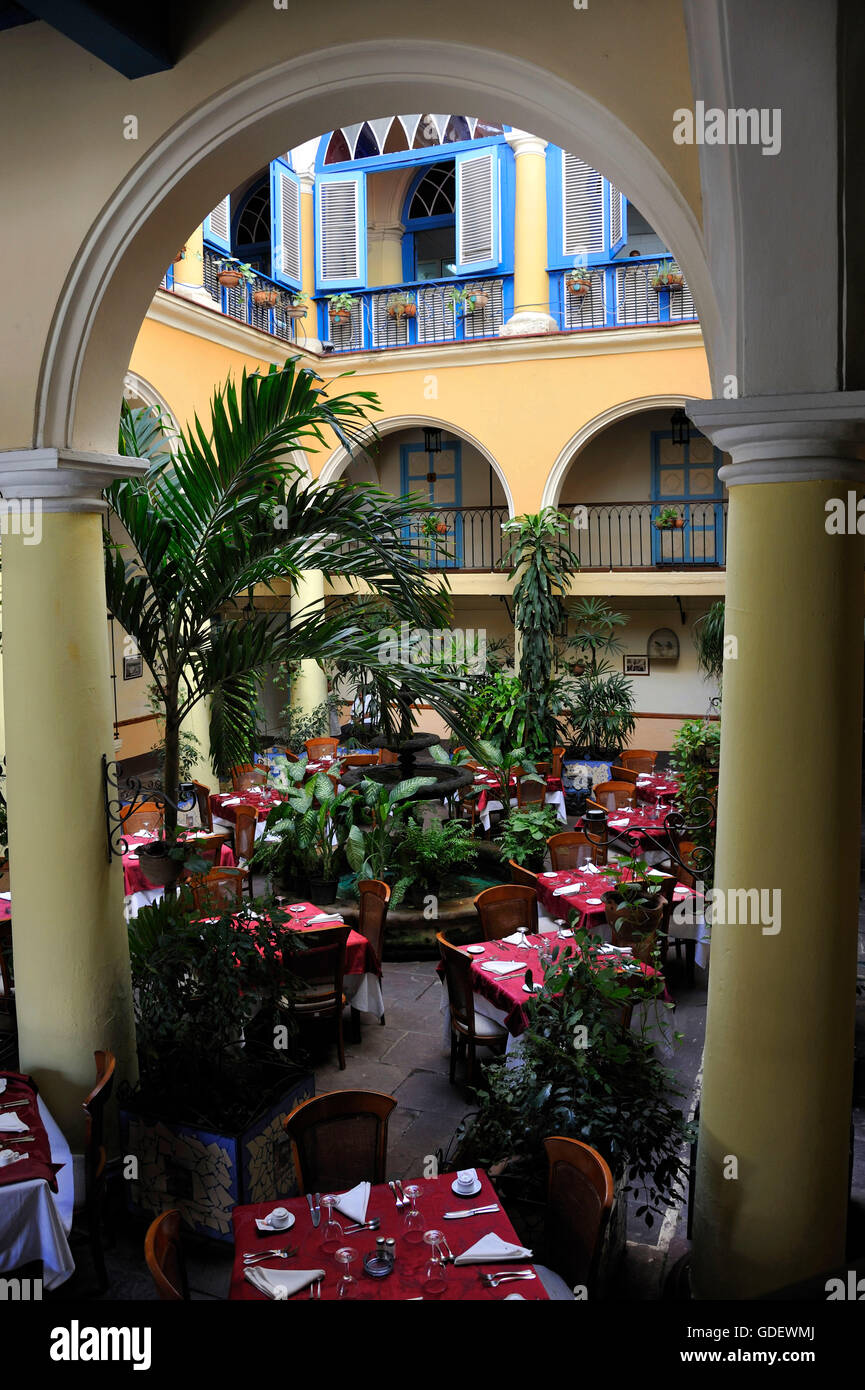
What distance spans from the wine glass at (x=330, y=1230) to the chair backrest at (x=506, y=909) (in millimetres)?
3013

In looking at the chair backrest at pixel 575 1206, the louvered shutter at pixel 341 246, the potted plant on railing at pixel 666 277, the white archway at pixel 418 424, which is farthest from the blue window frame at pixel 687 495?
the chair backrest at pixel 575 1206

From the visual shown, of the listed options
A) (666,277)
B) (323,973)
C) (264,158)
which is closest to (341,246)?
(666,277)

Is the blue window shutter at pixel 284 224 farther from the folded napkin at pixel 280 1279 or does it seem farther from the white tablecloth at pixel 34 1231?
Result: the folded napkin at pixel 280 1279

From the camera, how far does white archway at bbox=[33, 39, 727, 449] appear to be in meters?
3.39

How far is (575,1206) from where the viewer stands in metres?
3.44

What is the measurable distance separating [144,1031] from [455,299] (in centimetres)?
1195

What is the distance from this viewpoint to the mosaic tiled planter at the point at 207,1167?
13.6 feet

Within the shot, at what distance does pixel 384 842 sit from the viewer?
802 centimetres

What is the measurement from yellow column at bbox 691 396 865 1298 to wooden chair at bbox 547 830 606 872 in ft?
14.8

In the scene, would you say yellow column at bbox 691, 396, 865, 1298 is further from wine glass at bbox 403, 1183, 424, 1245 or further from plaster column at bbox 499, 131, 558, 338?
plaster column at bbox 499, 131, 558, 338

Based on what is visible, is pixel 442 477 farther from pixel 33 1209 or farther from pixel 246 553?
pixel 33 1209

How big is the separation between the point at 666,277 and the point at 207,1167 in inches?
474

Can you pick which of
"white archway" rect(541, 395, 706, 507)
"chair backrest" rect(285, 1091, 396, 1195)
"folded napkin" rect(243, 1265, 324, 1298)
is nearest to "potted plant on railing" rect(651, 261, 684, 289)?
"white archway" rect(541, 395, 706, 507)
